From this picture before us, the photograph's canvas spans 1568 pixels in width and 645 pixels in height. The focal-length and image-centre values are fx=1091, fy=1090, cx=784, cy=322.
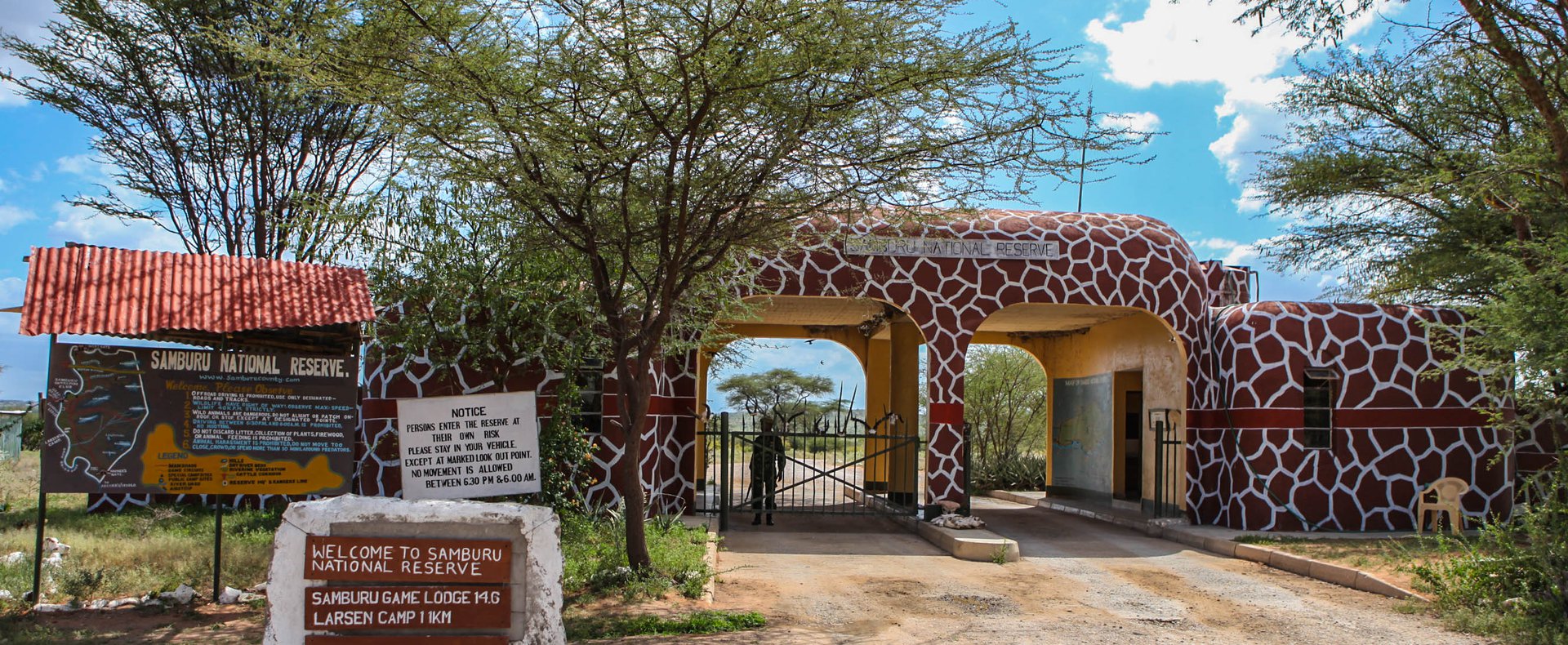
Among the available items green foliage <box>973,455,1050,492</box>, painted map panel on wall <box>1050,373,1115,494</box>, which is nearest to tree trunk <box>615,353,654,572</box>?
painted map panel on wall <box>1050,373,1115,494</box>

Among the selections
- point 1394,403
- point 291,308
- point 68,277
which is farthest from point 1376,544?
point 68,277

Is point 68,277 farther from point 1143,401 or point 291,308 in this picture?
point 1143,401

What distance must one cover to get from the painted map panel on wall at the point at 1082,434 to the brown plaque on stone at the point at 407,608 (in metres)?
15.4

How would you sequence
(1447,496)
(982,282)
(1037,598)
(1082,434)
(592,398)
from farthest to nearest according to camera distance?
(1082,434), (982,282), (592,398), (1447,496), (1037,598)

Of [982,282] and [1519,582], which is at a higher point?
[982,282]

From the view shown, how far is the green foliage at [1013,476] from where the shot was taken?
977 inches

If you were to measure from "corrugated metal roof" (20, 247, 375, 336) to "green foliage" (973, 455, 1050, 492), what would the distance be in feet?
57.7

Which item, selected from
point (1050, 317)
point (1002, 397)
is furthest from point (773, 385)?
point (1050, 317)

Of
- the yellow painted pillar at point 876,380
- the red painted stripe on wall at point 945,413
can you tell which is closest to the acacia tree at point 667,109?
the red painted stripe on wall at point 945,413

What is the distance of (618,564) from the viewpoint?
9703 millimetres

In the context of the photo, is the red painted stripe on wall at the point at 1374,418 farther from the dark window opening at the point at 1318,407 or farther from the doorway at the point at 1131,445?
the doorway at the point at 1131,445

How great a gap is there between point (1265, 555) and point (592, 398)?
866 cm

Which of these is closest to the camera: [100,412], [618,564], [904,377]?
[100,412]

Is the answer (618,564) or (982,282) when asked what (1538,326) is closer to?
(982,282)
